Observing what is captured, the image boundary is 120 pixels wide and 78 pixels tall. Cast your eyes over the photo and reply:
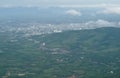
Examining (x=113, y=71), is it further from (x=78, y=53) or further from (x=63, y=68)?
(x=78, y=53)

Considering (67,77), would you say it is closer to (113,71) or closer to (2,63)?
(113,71)

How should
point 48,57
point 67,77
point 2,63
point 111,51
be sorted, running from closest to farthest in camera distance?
point 67,77 < point 2,63 < point 48,57 < point 111,51

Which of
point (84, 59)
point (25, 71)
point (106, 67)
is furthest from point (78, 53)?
point (25, 71)

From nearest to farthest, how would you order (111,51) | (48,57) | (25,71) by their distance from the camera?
(25,71) → (48,57) → (111,51)

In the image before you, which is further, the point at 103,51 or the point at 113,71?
the point at 103,51

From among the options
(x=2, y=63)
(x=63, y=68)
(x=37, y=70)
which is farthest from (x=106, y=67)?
(x=2, y=63)

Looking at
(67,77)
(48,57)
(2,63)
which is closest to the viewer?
(67,77)

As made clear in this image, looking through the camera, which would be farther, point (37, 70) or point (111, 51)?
point (111, 51)

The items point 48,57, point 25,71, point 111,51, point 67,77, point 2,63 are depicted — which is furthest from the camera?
point 111,51
